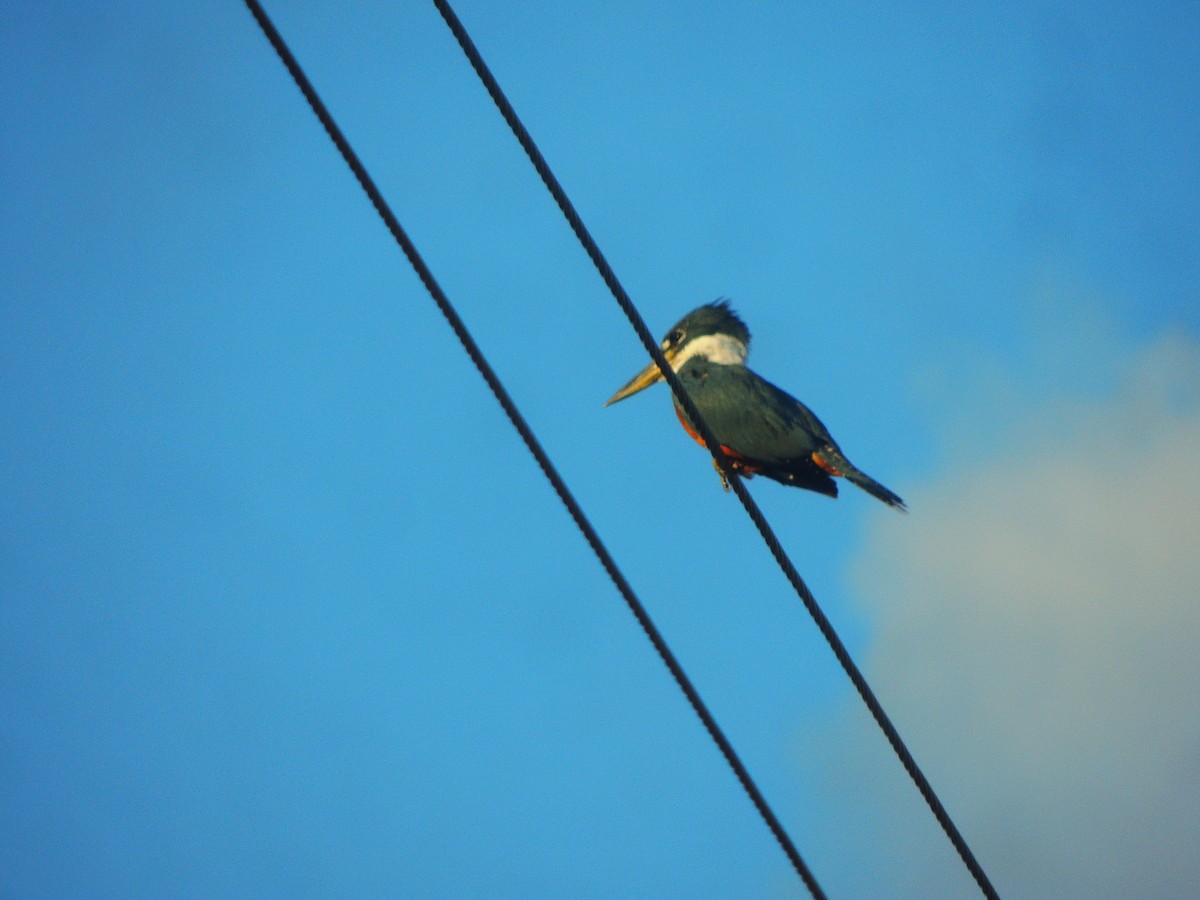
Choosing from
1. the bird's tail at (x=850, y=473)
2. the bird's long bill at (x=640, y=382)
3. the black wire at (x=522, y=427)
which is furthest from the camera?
the bird's long bill at (x=640, y=382)

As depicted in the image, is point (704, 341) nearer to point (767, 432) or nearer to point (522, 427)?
point (767, 432)

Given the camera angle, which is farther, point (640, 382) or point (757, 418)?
point (640, 382)

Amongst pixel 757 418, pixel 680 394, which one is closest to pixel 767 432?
pixel 757 418

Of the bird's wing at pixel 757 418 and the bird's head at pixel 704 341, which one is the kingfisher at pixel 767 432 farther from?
the bird's head at pixel 704 341

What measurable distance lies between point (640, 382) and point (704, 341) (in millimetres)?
592

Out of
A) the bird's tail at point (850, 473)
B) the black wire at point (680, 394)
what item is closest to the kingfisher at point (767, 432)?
the bird's tail at point (850, 473)

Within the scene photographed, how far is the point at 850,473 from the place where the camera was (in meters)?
6.80

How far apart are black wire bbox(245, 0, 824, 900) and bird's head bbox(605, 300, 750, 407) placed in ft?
18.6

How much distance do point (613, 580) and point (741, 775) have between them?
0.65 m

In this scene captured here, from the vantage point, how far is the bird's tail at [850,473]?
21.3 feet

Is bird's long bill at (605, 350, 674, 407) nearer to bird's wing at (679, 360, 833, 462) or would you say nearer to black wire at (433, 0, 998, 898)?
bird's wing at (679, 360, 833, 462)

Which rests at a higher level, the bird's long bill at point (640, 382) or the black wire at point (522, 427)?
the bird's long bill at point (640, 382)

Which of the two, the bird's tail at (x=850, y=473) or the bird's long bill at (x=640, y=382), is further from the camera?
the bird's long bill at (x=640, y=382)

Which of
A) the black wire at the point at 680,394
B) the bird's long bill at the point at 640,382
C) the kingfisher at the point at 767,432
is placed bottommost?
the black wire at the point at 680,394
